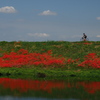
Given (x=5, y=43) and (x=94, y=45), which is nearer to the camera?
(x=94, y=45)

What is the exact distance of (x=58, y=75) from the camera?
41219mm

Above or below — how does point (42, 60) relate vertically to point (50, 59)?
below

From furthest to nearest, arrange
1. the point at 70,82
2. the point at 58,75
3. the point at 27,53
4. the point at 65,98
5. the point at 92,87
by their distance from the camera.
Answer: the point at 27,53, the point at 58,75, the point at 70,82, the point at 92,87, the point at 65,98

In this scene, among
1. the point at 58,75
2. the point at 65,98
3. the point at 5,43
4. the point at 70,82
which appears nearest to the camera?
the point at 65,98

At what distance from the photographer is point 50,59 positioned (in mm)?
50094

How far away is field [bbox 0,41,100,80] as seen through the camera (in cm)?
4194

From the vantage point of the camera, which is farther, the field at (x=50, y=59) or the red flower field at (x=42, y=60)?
the red flower field at (x=42, y=60)

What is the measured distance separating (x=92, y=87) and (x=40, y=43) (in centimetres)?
3444

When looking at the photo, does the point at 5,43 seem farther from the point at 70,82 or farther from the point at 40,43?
the point at 70,82

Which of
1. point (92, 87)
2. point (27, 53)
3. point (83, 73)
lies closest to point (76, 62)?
point (83, 73)

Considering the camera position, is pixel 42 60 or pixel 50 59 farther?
pixel 50 59

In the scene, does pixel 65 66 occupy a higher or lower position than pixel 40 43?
lower

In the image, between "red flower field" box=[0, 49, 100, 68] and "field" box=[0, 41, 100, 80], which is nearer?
"field" box=[0, 41, 100, 80]

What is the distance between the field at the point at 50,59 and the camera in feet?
138
